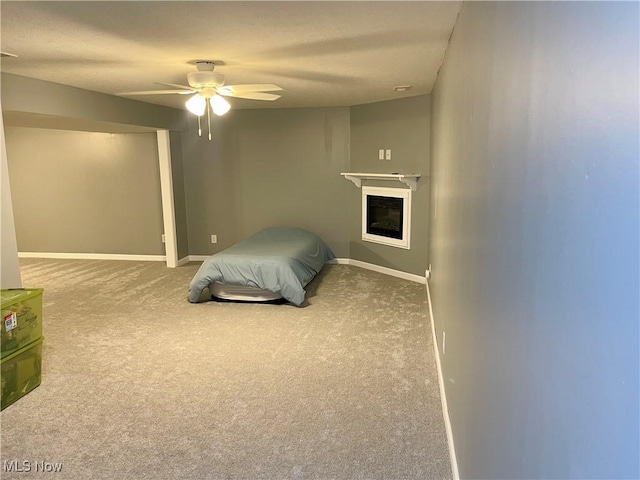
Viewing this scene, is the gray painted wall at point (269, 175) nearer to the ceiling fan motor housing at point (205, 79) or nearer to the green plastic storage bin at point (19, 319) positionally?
the ceiling fan motor housing at point (205, 79)

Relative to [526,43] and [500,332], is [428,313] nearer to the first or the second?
[500,332]

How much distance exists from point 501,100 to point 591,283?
2.51 feet

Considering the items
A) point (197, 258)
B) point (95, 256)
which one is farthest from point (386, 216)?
point (95, 256)

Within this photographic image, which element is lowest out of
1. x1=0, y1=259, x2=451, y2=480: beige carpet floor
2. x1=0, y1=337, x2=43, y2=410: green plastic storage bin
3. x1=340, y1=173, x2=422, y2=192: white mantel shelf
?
x1=0, y1=259, x2=451, y2=480: beige carpet floor

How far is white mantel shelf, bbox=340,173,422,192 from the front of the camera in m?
5.38

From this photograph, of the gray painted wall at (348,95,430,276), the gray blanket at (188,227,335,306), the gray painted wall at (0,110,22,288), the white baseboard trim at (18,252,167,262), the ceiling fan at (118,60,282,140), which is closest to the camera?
the gray painted wall at (0,110,22,288)

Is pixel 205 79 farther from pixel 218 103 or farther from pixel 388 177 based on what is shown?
pixel 388 177

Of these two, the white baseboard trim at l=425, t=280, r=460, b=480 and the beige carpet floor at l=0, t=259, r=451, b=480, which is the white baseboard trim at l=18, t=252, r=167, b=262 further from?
the white baseboard trim at l=425, t=280, r=460, b=480

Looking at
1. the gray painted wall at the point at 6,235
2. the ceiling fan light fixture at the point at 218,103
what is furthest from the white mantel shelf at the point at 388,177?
the gray painted wall at the point at 6,235

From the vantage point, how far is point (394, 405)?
9.41ft

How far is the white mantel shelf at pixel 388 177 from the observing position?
538 centimetres

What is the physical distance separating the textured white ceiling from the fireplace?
5.69ft

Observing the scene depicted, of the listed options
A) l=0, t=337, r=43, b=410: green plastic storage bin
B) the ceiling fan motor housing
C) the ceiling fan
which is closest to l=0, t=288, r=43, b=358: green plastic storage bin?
l=0, t=337, r=43, b=410: green plastic storage bin

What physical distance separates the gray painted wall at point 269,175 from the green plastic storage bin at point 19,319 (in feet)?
12.2
